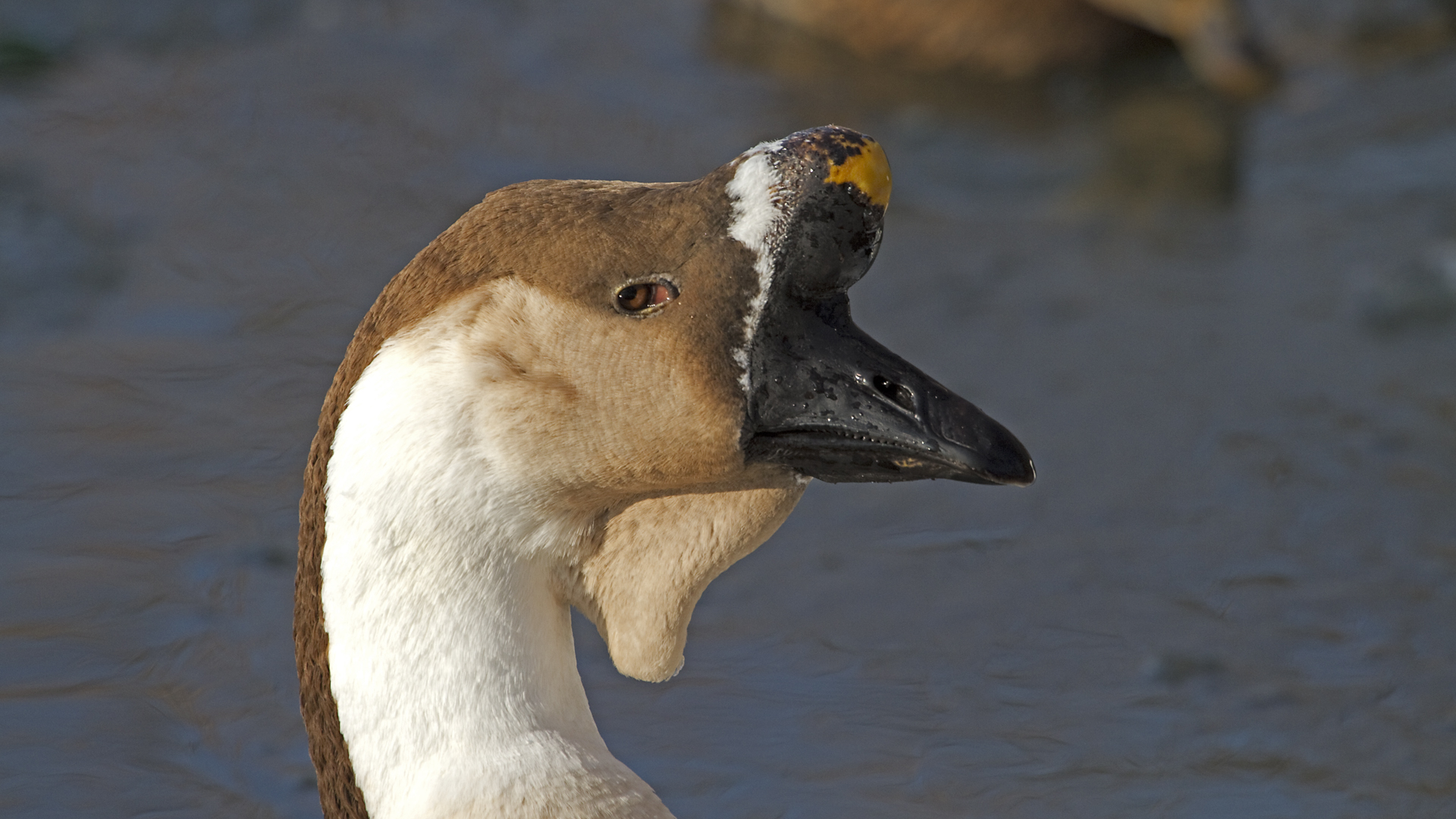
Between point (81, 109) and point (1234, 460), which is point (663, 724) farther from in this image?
point (81, 109)

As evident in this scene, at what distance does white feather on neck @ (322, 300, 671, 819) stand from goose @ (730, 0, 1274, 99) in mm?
5038

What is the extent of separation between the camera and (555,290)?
2.34m

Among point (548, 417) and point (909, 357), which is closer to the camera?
point (548, 417)

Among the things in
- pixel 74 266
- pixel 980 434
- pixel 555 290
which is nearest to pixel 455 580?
pixel 555 290

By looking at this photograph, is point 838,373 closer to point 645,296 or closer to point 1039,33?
point 645,296

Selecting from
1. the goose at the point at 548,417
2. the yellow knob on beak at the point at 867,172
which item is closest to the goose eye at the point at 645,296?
the goose at the point at 548,417

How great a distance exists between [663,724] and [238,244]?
2.82 metres

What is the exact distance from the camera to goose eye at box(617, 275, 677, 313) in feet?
7.68

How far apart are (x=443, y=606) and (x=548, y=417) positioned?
0.31m

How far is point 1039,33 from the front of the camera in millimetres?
7090

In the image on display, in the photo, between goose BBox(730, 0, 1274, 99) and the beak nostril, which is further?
goose BBox(730, 0, 1274, 99)

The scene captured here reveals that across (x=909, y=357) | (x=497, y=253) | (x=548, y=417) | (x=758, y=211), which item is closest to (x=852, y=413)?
(x=758, y=211)

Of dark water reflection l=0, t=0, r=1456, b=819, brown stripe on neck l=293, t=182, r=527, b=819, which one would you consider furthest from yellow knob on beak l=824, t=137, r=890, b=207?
dark water reflection l=0, t=0, r=1456, b=819

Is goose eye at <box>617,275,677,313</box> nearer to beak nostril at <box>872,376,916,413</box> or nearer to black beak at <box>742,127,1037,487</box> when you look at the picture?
black beak at <box>742,127,1037,487</box>
